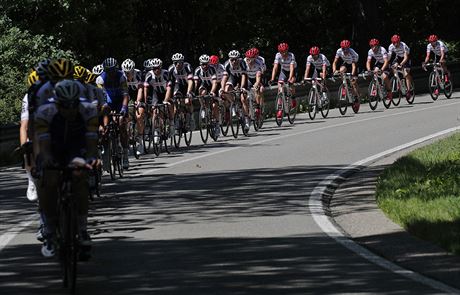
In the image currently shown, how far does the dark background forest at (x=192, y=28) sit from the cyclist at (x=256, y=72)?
19.6 feet

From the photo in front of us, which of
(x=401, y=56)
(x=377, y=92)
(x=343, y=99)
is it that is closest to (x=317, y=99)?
(x=343, y=99)

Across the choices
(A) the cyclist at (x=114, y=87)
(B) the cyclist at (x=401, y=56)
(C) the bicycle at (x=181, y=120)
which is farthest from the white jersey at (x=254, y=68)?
(A) the cyclist at (x=114, y=87)

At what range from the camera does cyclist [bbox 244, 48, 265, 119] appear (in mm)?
29562

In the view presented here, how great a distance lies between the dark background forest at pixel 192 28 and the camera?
3600 cm

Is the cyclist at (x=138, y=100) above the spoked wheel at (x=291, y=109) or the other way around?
above

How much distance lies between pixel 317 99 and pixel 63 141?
2151cm

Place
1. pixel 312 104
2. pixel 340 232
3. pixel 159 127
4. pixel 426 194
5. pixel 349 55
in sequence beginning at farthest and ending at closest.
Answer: pixel 349 55, pixel 312 104, pixel 159 127, pixel 426 194, pixel 340 232

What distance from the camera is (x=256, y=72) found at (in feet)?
97.8

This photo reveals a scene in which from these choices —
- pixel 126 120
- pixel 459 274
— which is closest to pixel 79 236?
pixel 459 274

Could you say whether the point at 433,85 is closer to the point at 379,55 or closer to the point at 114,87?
the point at 379,55

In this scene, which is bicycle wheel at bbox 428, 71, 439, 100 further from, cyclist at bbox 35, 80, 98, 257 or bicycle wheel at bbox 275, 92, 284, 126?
cyclist at bbox 35, 80, 98, 257

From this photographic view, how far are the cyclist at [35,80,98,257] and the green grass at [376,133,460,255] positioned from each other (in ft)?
10.9

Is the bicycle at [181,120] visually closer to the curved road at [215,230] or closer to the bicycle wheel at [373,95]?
the curved road at [215,230]

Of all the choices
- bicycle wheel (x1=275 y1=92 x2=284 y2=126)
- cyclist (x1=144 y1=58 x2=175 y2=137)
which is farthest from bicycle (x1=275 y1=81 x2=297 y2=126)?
cyclist (x1=144 y1=58 x2=175 y2=137)
